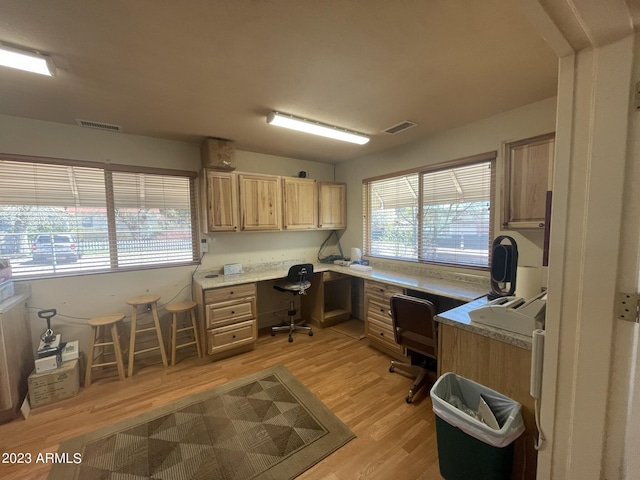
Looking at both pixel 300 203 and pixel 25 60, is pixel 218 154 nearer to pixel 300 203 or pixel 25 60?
pixel 300 203

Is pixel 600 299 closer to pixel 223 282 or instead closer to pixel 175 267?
pixel 223 282

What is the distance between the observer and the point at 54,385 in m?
2.31

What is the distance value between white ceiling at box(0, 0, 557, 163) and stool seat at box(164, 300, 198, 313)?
1.98 m

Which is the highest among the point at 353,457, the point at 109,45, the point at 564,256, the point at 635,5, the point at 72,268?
the point at 109,45

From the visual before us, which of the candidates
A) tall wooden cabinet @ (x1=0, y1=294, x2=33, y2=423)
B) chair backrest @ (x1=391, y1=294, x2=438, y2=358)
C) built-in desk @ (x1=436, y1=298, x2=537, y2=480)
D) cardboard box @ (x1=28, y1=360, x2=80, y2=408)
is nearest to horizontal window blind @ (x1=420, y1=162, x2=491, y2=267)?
chair backrest @ (x1=391, y1=294, x2=438, y2=358)

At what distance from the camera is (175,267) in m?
3.26

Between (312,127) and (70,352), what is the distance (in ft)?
10.6

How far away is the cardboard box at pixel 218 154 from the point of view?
3.07m

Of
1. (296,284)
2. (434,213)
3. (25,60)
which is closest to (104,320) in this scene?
(296,284)

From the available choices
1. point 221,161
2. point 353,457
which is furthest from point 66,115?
point 353,457

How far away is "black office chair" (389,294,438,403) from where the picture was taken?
222 centimetres

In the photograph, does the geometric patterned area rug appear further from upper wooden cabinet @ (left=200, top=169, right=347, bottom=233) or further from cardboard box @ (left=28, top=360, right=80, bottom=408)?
upper wooden cabinet @ (left=200, top=169, right=347, bottom=233)

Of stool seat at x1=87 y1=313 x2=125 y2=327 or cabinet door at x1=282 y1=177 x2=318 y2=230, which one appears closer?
stool seat at x1=87 y1=313 x2=125 y2=327

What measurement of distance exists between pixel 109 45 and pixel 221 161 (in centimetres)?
168
